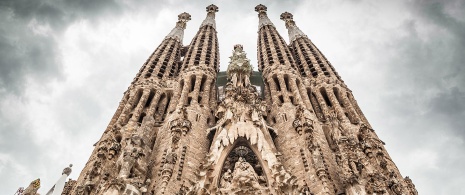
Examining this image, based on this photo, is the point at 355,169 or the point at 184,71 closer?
the point at 355,169

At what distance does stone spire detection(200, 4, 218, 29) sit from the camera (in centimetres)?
4031

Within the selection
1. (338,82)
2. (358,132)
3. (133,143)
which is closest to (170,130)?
(133,143)

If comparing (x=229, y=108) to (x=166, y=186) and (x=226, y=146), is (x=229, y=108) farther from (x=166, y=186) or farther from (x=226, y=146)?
(x=166, y=186)

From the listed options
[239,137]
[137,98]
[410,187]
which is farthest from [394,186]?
[137,98]

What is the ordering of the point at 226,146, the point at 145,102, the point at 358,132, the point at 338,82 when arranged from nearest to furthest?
the point at 226,146 → the point at 358,132 → the point at 145,102 → the point at 338,82

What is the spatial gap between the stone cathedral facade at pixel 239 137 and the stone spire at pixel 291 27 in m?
6.31

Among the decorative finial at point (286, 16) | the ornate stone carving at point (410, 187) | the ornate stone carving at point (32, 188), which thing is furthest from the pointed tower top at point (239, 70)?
the decorative finial at point (286, 16)

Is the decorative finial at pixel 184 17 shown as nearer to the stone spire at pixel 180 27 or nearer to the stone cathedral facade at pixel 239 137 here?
the stone spire at pixel 180 27

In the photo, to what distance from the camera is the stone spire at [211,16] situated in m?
40.3

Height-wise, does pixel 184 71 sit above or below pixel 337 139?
above

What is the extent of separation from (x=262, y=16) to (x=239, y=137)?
91.4 ft

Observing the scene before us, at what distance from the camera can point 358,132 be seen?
21.5m

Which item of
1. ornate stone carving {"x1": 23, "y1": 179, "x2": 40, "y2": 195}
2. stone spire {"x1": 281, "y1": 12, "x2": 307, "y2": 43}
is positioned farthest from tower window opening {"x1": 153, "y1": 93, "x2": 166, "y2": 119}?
stone spire {"x1": 281, "y1": 12, "x2": 307, "y2": 43}

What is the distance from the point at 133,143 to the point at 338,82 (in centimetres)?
1563
